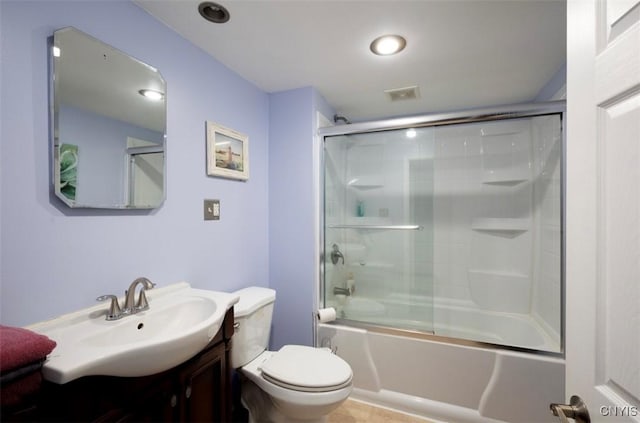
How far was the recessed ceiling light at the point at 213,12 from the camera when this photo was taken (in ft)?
3.89

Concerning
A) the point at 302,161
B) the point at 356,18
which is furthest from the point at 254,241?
the point at 356,18

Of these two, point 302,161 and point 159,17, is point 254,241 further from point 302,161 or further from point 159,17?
point 159,17

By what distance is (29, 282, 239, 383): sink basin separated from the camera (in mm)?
692

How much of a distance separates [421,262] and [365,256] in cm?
46

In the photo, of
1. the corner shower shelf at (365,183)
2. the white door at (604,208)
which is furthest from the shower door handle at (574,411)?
the corner shower shelf at (365,183)

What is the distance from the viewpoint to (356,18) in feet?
4.16

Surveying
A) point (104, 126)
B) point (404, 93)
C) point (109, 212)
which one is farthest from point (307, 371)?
point (404, 93)

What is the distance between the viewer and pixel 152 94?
1.23 meters

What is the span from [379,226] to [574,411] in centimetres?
168

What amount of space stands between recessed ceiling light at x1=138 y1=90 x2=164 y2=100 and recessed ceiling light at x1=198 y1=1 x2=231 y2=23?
0.42 m

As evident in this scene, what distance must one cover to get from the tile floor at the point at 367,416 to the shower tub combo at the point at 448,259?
5cm

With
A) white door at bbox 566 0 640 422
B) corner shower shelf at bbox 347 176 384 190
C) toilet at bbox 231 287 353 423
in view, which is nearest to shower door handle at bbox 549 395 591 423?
white door at bbox 566 0 640 422

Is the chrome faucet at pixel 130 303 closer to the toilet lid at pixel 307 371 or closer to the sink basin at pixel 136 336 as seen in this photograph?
the sink basin at pixel 136 336

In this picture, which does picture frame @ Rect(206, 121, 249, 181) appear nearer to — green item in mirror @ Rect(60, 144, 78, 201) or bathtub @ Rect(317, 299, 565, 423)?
green item in mirror @ Rect(60, 144, 78, 201)
